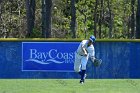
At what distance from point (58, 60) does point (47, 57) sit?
1.84 feet

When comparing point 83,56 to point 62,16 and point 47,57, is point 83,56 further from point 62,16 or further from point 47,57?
point 62,16

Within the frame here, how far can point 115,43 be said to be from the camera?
89.9 feet

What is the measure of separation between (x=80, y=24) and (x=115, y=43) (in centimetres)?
4058

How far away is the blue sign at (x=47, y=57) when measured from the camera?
2670 centimetres

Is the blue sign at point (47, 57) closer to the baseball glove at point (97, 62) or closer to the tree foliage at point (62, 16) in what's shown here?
the baseball glove at point (97, 62)

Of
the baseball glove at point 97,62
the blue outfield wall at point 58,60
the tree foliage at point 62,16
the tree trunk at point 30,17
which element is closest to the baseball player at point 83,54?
the baseball glove at point 97,62

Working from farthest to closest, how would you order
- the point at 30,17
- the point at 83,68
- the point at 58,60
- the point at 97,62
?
the point at 30,17
the point at 58,60
the point at 97,62
the point at 83,68

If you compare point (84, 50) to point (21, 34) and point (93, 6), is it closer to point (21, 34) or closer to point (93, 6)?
point (21, 34)

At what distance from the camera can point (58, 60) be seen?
88.1 ft

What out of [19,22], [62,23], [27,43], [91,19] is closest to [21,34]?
[19,22]

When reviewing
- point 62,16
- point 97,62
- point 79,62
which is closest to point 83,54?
point 79,62

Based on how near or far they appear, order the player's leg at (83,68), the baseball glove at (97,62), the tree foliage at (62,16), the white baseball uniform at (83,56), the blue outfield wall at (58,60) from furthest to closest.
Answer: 1. the tree foliage at (62,16)
2. the blue outfield wall at (58,60)
3. the baseball glove at (97,62)
4. the white baseball uniform at (83,56)
5. the player's leg at (83,68)

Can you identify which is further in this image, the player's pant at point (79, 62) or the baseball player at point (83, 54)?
the player's pant at point (79, 62)

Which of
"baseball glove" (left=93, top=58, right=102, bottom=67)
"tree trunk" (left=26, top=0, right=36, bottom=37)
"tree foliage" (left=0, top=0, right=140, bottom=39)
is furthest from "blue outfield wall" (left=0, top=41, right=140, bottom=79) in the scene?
"tree trunk" (left=26, top=0, right=36, bottom=37)
